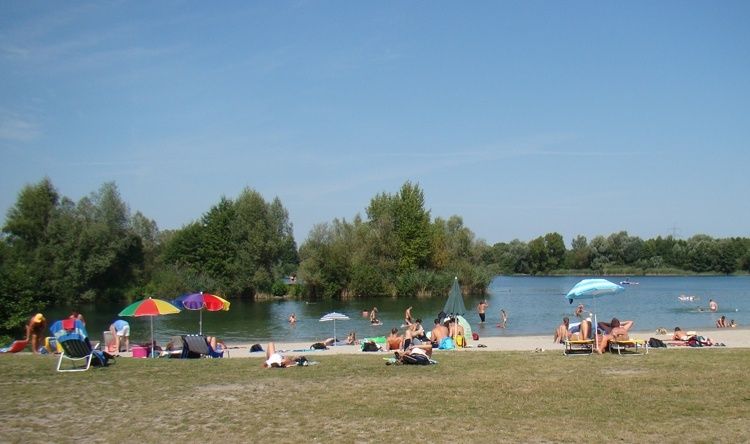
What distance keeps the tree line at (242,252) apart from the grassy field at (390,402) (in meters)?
53.0

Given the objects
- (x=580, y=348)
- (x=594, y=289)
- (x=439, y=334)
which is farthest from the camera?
(x=439, y=334)

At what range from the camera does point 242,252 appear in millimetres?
73938

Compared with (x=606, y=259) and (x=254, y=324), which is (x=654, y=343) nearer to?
(x=254, y=324)

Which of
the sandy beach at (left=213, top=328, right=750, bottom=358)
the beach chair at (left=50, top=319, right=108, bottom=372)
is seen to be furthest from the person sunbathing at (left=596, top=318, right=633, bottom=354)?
the beach chair at (left=50, top=319, right=108, bottom=372)

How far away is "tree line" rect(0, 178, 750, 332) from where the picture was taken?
210ft

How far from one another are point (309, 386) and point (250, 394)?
121cm

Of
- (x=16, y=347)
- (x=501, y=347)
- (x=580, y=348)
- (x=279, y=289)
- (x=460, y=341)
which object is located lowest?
Result: (x=501, y=347)

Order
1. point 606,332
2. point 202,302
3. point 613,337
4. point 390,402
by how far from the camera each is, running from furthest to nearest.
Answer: point 202,302, point 606,332, point 613,337, point 390,402

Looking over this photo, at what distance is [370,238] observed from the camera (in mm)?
71500

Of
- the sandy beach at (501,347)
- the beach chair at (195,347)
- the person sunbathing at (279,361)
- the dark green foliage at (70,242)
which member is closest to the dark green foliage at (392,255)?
the dark green foliage at (70,242)

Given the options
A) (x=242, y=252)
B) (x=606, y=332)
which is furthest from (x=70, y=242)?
(x=606, y=332)

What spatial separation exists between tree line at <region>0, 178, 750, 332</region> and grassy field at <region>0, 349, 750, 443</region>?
53042 millimetres

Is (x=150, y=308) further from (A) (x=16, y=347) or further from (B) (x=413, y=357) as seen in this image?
(B) (x=413, y=357)

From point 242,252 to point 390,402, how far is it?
65220 mm
